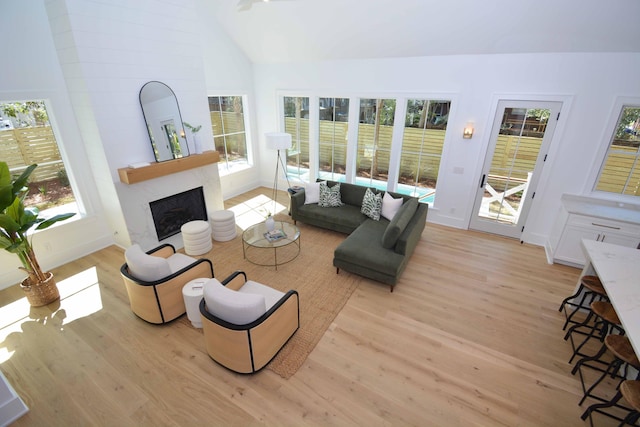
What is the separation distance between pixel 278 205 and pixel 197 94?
9.20 ft

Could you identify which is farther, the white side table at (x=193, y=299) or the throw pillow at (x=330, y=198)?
the throw pillow at (x=330, y=198)

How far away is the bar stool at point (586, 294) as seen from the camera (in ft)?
9.88

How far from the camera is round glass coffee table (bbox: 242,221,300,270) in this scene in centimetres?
432

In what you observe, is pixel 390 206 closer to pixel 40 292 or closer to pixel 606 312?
pixel 606 312

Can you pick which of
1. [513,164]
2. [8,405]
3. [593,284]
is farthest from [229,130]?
[593,284]

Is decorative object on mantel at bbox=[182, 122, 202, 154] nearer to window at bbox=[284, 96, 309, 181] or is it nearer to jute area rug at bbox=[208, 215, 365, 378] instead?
jute area rug at bbox=[208, 215, 365, 378]

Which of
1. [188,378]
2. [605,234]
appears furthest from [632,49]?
[188,378]

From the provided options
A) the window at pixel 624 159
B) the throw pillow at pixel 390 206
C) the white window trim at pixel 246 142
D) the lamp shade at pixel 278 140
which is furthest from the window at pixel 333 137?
the window at pixel 624 159

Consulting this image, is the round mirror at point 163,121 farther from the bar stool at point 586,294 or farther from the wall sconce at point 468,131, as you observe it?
the bar stool at point 586,294

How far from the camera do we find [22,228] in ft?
10.7

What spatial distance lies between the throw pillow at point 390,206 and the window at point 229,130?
13.2 ft

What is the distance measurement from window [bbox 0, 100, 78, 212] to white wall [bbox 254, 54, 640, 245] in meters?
4.61

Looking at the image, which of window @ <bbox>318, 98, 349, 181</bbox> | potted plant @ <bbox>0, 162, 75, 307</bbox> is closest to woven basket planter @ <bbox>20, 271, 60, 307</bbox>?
potted plant @ <bbox>0, 162, 75, 307</bbox>

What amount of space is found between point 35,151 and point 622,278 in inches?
276
